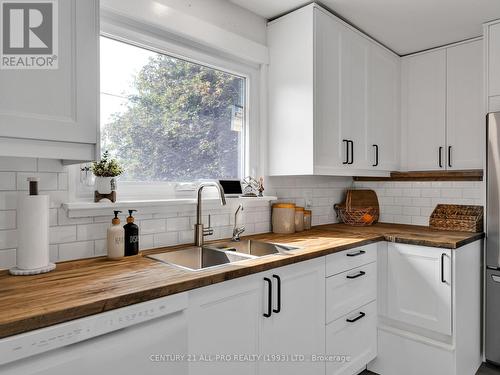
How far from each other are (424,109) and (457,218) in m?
0.92

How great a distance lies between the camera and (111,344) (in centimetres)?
110

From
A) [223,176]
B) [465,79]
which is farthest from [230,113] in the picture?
[465,79]

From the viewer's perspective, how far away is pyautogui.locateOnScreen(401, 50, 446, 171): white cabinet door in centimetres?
284

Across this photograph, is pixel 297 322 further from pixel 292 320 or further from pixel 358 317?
pixel 358 317

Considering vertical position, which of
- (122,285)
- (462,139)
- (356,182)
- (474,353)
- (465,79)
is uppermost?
(465,79)

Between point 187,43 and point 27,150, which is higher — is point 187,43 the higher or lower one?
the higher one

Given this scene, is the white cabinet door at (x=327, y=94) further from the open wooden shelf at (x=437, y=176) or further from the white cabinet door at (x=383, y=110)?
the open wooden shelf at (x=437, y=176)

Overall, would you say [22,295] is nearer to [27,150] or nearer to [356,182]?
[27,150]

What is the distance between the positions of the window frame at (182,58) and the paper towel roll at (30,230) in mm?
269

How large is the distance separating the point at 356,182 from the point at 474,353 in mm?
1563

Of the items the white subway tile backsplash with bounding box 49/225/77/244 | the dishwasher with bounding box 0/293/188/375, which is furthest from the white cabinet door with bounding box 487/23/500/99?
the white subway tile backsplash with bounding box 49/225/77/244

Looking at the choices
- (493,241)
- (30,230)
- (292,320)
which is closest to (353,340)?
(292,320)

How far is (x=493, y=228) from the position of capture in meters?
2.34

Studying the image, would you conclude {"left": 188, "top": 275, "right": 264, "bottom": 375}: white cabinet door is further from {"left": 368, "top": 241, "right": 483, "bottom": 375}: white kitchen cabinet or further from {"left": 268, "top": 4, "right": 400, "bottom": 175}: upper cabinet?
{"left": 368, "top": 241, "right": 483, "bottom": 375}: white kitchen cabinet
